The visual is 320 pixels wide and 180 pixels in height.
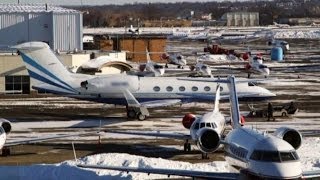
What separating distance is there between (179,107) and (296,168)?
114ft

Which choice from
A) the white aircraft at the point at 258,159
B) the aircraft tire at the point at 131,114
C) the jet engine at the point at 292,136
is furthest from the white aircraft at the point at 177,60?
the white aircraft at the point at 258,159

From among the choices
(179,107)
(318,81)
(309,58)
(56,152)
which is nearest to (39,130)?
(56,152)

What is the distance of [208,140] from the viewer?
2930cm

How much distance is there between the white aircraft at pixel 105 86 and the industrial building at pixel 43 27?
92.2 ft

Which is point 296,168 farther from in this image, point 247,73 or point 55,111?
point 247,73

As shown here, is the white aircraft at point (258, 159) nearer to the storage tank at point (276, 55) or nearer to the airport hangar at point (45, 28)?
the airport hangar at point (45, 28)

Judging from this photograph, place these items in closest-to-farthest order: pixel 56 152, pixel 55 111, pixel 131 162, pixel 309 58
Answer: pixel 131 162, pixel 56 152, pixel 55 111, pixel 309 58

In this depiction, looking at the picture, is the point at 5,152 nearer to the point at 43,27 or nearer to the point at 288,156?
the point at 288,156

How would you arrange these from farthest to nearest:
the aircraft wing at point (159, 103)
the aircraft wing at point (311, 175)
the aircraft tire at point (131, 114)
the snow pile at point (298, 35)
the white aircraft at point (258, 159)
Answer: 1. the snow pile at point (298, 35)
2. the aircraft tire at point (131, 114)
3. the aircraft wing at point (159, 103)
4. the aircraft wing at point (311, 175)
5. the white aircraft at point (258, 159)

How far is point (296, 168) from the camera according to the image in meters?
22.0

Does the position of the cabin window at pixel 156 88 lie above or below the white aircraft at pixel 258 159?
below

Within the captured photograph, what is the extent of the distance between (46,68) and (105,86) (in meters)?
4.11

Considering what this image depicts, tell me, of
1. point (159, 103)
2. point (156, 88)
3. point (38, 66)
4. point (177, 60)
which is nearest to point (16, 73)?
point (38, 66)

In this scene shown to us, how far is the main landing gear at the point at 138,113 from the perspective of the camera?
4870 cm
